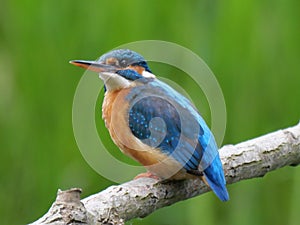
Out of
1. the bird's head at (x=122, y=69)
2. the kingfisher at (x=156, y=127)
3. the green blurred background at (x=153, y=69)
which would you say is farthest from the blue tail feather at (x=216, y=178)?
the green blurred background at (x=153, y=69)

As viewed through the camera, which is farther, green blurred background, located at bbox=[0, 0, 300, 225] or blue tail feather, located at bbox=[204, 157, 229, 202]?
green blurred background, located at bbox=[0, 0, 300, 225]

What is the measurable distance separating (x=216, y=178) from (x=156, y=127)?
0.19 m

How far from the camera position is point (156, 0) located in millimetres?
2088

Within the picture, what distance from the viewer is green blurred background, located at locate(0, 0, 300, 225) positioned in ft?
6.72

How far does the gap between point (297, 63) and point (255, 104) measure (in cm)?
17

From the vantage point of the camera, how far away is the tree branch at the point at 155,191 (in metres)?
1.22

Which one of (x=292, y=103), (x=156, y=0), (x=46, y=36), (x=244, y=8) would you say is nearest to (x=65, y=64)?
(x=46, y=36)

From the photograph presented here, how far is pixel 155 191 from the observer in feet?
5.11

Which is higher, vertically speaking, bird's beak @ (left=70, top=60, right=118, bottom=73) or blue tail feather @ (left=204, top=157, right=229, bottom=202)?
bird's beak @ (left=70, top=60, right=118, bottom=73)

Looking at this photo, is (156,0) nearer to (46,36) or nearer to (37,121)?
(46,36)

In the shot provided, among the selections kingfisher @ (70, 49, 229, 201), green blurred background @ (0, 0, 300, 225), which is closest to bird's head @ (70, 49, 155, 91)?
kingfisher @ (70, 49, 229, 201)

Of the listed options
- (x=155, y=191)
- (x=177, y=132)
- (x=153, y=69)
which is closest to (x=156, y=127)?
(x=177, y=132)

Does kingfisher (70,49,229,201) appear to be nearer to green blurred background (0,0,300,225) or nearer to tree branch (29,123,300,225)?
tree branch (29,123,300,225)

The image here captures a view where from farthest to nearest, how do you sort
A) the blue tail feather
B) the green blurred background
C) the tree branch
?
the green blurred background → the blue tail feather → the tree branch
